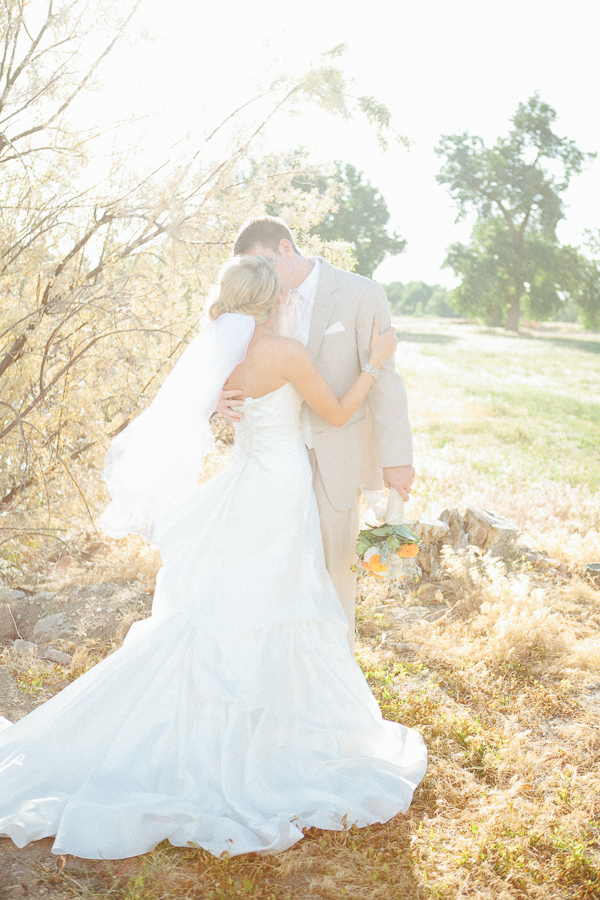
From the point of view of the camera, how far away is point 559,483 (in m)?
9.80

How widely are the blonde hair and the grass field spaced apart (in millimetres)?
2121

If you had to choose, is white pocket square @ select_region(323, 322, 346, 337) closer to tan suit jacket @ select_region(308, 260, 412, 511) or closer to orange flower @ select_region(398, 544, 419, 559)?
tan suit jacket @ select_region(308, 260, 412, 511)

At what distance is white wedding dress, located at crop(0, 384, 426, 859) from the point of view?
268 centimetres

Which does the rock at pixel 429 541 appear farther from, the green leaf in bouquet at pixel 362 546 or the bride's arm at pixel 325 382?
the bride's arm at pixel 325 382

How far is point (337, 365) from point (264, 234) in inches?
27.1

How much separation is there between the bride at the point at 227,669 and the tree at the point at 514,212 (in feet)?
138

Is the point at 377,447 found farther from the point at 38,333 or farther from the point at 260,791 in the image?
the point at 38,333

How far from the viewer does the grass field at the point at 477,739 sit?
102 inches

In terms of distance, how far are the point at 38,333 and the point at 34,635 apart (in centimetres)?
201

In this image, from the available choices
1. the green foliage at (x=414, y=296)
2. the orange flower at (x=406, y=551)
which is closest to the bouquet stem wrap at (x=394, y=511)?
the orange flower at (x=406, y=551)

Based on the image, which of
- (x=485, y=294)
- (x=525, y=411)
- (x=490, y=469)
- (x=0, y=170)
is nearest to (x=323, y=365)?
(x=0, y=170)

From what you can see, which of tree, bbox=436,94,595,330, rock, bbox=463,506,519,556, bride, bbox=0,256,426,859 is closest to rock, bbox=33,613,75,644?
bride, bbox=0,256,426,859

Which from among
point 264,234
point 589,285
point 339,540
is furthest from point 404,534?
point 589,285

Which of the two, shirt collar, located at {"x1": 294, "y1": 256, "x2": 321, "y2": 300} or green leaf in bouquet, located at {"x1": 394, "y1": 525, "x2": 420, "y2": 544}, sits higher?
shirt collar, located at {"x1": 294, "y1": 256, "x2": 321, "y2": 300}
